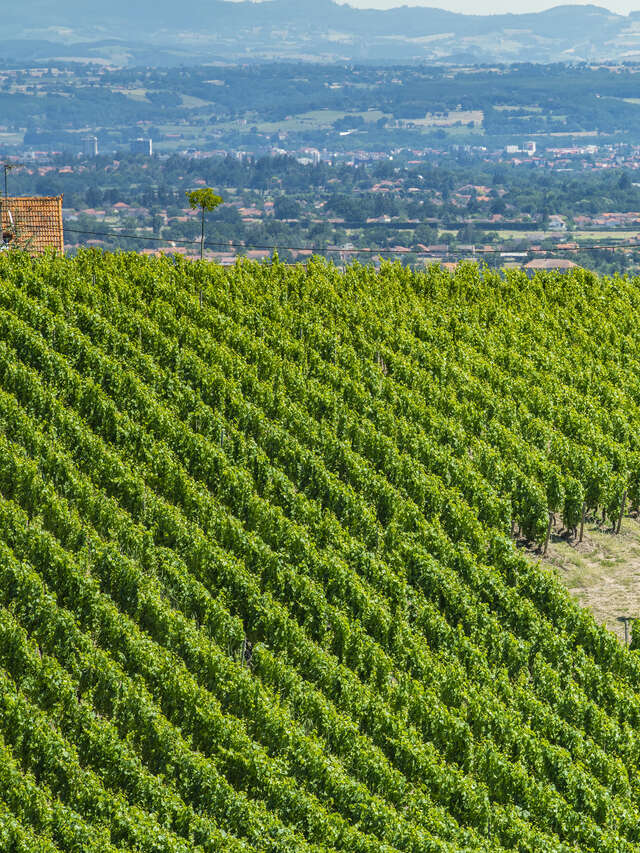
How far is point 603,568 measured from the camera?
2606 centimetres

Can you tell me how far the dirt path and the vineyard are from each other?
50 cm

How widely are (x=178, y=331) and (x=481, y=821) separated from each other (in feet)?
56.4

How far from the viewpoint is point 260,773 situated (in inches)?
675

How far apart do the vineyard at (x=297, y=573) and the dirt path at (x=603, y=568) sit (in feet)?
1.65

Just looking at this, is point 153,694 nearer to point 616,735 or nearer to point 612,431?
point 616,735

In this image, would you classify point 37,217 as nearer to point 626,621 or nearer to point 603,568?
point 603,568

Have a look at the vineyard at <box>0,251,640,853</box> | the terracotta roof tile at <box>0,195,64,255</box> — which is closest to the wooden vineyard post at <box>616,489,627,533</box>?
the vineyard at <box>0,251,640,853</box>

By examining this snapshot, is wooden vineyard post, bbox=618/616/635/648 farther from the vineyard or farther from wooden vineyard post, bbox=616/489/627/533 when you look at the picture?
wooden vineyard post, bbox=616/489/627/533

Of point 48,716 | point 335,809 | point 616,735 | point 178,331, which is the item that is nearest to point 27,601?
point 48,716

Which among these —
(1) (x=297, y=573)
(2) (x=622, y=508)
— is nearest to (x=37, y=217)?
(2) (x=622, y=508)

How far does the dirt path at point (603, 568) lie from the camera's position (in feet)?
80.9

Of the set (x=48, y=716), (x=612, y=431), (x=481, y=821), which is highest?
(x=612, y=431)

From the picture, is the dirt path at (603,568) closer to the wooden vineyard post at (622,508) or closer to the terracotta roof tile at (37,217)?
the wooden vineyard post at (622,508)

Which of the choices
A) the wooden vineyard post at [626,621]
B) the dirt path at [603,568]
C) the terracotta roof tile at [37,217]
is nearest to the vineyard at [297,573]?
the dirt path at [603,568]
